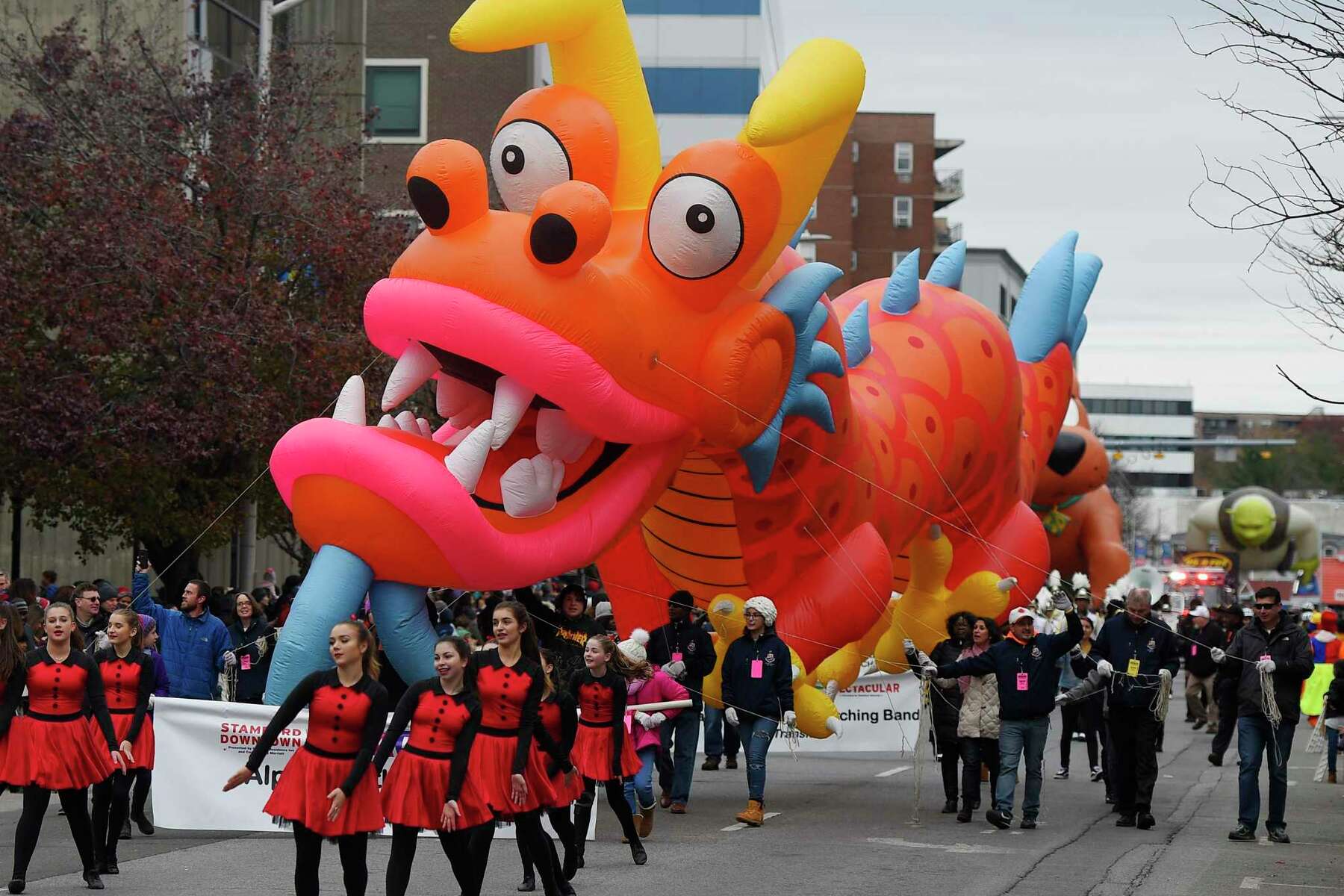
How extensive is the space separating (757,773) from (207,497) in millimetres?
9569

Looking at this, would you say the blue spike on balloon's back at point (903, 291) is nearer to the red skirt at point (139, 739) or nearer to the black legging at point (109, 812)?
the red skirt at point (139, 739)

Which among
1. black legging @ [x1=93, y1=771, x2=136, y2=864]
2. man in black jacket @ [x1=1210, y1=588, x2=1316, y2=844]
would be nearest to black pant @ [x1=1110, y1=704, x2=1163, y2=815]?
man in black jacket @ [x1=1210, y1=588, x2=1316, y2=844]

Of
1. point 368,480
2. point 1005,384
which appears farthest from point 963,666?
point 368,480

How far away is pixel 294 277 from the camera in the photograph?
856 inches

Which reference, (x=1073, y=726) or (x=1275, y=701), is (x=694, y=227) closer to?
(x=1275, y=701)

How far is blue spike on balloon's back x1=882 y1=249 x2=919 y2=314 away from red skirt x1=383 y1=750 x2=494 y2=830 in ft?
28.6

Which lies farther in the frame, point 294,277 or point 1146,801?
point 294,277

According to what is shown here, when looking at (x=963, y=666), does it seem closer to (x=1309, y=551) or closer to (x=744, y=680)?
(x=744, y=680)

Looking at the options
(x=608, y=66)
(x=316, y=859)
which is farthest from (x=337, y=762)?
(x=608, y=66)

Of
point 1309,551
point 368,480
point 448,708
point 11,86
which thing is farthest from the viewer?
point 1309,551

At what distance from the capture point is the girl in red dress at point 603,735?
37.3ft

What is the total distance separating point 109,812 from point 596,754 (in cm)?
277

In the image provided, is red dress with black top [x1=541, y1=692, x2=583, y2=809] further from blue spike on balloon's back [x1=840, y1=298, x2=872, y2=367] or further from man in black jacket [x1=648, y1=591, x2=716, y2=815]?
blue spike on balloon's back [x1=840, y1=298, x2=872, y2=367]

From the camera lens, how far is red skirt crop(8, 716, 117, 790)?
10.1 metres
